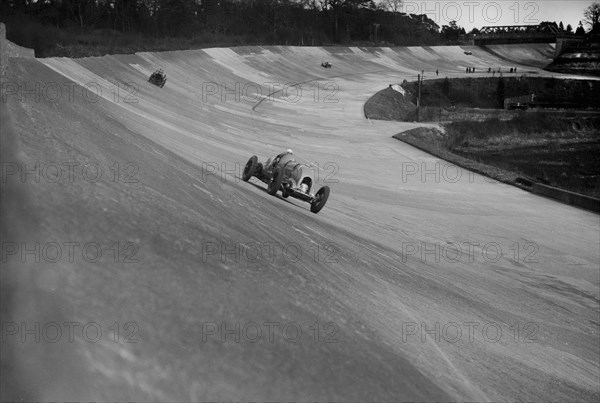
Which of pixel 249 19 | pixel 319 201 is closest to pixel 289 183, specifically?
pixel 319 201

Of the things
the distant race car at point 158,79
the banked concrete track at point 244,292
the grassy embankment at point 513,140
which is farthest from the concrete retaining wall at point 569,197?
the distant race car at point 158,79

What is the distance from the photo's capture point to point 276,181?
1083 cm

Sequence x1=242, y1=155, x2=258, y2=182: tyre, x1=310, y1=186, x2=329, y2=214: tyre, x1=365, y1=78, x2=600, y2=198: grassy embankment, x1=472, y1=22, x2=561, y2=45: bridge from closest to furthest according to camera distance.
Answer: x1=310, y1=186, x2=329, y2=214: tyre → x1=242, y1=155, x2=258, y2=182: tyre → x1=365, y1=78, x2=600, y2=198: grassy embankment → x1=472, y1=22, x2=561, y2=45: bridge

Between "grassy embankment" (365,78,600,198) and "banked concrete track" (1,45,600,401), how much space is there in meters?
10.7

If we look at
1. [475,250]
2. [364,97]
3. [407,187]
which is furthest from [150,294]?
[364,97]

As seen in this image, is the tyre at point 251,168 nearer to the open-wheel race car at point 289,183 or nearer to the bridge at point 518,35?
the open-wheel race car at point 289,183

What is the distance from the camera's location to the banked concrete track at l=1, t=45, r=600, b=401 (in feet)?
11.0

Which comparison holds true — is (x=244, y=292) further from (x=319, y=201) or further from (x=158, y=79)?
(x=158, y=79)

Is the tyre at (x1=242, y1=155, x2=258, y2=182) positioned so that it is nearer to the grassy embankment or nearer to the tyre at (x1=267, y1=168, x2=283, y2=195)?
the tyre at (x1=267, y1=168, x2=283, y2=195)

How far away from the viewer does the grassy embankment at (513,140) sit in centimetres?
2616

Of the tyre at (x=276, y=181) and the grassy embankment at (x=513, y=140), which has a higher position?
the tyre at (x=276, y=181)

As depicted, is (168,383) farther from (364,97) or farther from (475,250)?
(364,97)

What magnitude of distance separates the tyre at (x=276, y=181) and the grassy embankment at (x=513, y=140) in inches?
473

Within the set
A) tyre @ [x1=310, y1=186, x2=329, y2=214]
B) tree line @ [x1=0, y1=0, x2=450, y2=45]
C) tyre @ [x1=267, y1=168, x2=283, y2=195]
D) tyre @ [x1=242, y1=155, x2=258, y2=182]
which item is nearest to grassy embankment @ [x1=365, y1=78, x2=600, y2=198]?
tyre @ [x1=310, y1=186, x2=329, y2=214]
